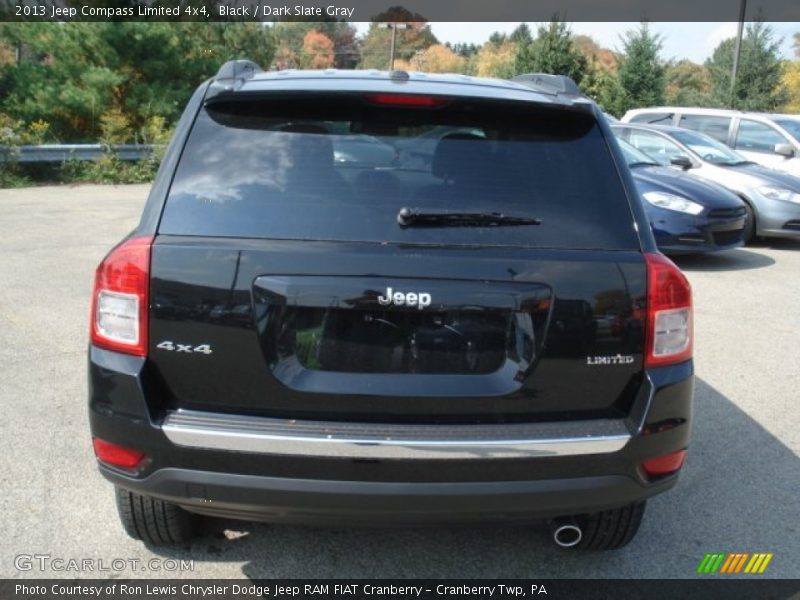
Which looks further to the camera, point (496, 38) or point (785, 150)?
point (496, 38)

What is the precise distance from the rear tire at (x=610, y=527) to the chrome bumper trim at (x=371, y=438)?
67cm

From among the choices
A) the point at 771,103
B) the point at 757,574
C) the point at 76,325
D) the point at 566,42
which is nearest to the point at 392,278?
the point at 757,574

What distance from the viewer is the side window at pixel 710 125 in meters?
13.7

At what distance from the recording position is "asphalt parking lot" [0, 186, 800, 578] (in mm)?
3053

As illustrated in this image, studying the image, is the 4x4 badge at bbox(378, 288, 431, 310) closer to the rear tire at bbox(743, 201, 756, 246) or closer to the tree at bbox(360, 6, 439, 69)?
the rear tire at bbox(743, 201, 756, 246)

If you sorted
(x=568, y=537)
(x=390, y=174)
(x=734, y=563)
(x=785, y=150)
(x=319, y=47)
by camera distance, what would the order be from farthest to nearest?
(x=319, y=47) → (x=785, y=150) → (x=734, y=563) → (x=568, y=537) → (x=390, y=174)

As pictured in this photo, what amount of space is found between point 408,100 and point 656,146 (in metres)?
9.78

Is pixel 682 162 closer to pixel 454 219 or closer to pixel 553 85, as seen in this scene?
pixel 553 85

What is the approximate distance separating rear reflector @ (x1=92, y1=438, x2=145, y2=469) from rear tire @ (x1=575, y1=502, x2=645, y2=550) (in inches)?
66.0

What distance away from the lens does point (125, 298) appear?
7.94 feet

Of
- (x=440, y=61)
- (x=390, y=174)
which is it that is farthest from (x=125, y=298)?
(x=440, y=61)

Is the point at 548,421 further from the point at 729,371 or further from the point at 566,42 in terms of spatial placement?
the point at 566,42

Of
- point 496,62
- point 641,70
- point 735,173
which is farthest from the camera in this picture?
point 496,62

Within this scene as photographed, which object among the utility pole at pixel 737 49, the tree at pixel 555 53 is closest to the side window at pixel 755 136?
the tree at pixel 555 53
